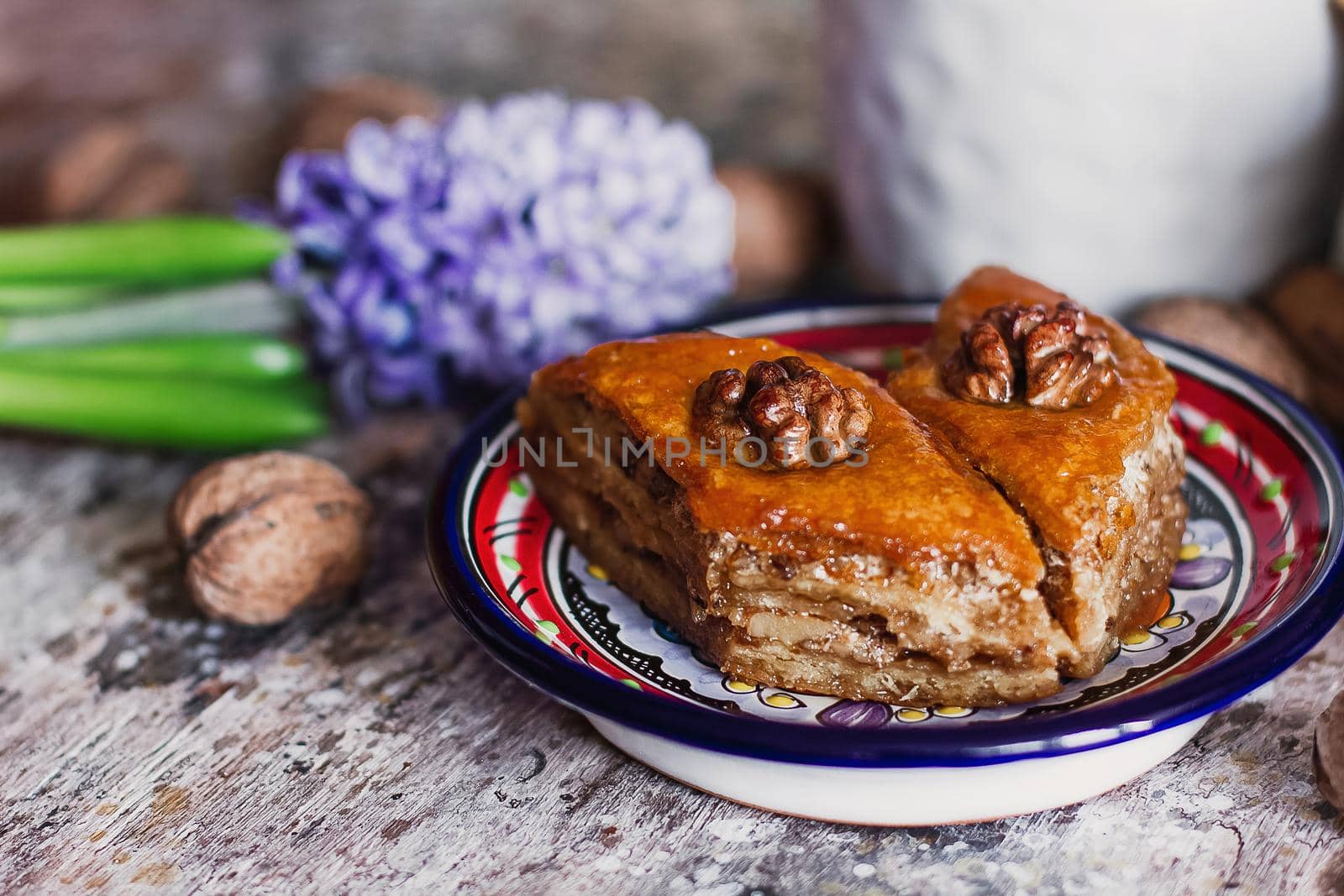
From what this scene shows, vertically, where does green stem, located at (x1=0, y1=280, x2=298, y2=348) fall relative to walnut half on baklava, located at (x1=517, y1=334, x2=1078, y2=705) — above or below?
below

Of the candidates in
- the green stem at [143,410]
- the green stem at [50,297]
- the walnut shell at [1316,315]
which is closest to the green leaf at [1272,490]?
the walnut shell at [1316,315]

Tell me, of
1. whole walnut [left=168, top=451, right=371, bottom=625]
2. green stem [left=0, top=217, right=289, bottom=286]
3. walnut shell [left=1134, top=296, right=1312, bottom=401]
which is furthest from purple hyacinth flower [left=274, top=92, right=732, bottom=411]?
walnut shell [left=1134, top=296, right=1312, bottom=401]

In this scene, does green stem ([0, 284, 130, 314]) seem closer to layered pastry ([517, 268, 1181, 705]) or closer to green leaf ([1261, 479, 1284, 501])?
layered pastry ([517, 268, 1181, 705])

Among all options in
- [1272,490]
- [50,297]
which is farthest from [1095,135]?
[50,297]

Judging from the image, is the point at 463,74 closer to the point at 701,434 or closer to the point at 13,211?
the point at 13,211

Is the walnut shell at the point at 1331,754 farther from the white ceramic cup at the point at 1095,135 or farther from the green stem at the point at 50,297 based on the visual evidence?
the green stem at the point at 50,297

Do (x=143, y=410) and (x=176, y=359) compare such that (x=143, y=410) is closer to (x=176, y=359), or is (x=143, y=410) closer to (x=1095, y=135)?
(x=176, y=359)
